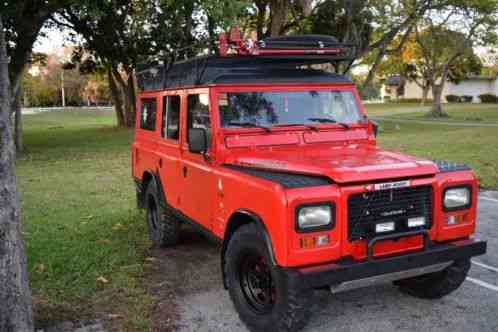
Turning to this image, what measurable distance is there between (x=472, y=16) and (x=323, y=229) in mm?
29422

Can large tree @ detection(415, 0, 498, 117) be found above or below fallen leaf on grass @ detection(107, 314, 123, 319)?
above

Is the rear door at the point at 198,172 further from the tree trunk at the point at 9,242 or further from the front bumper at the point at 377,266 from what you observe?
the tree trunk at the point at 9,242

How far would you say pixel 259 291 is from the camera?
14.8 ft

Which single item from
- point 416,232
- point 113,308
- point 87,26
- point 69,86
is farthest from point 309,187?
point 69,86

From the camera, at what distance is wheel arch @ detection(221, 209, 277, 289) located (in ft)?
13.1

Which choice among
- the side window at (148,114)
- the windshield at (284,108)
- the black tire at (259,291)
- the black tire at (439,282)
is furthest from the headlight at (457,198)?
the side window at (148,114)

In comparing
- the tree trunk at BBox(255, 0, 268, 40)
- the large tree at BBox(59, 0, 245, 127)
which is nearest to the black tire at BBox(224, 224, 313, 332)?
the large tree at BBox(59, 0, 245, 127)

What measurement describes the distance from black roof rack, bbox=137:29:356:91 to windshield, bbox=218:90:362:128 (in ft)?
0.51

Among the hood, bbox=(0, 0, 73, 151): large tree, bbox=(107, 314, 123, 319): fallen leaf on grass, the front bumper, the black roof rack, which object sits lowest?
bbox=(107, 314, 123, 319): fallen leaf on grass

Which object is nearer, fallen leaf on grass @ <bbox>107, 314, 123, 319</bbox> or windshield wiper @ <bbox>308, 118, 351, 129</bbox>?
fallen leaf on grass @ <bbox>107, 314, 123, 319</bbox>

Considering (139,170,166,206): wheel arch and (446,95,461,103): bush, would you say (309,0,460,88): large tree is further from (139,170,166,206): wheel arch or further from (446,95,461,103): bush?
(446,95,461,103): bush

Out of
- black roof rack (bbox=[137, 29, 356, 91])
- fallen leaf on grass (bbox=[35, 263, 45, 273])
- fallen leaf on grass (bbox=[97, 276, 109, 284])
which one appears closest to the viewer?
black roof rack (bbox=[137, 29, 356, 91])

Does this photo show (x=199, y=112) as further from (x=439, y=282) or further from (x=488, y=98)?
(x=488, y=98)

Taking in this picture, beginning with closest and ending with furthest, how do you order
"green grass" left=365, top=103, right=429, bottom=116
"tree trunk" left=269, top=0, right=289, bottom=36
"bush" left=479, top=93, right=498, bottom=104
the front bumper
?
the front bumper
"tree trunk" left=269, top=0, right=289, bottom=36
"green grass" left=365, top=103, right=429, bottom=116
"bush" left=479, top=93, right=498, bottom=104
